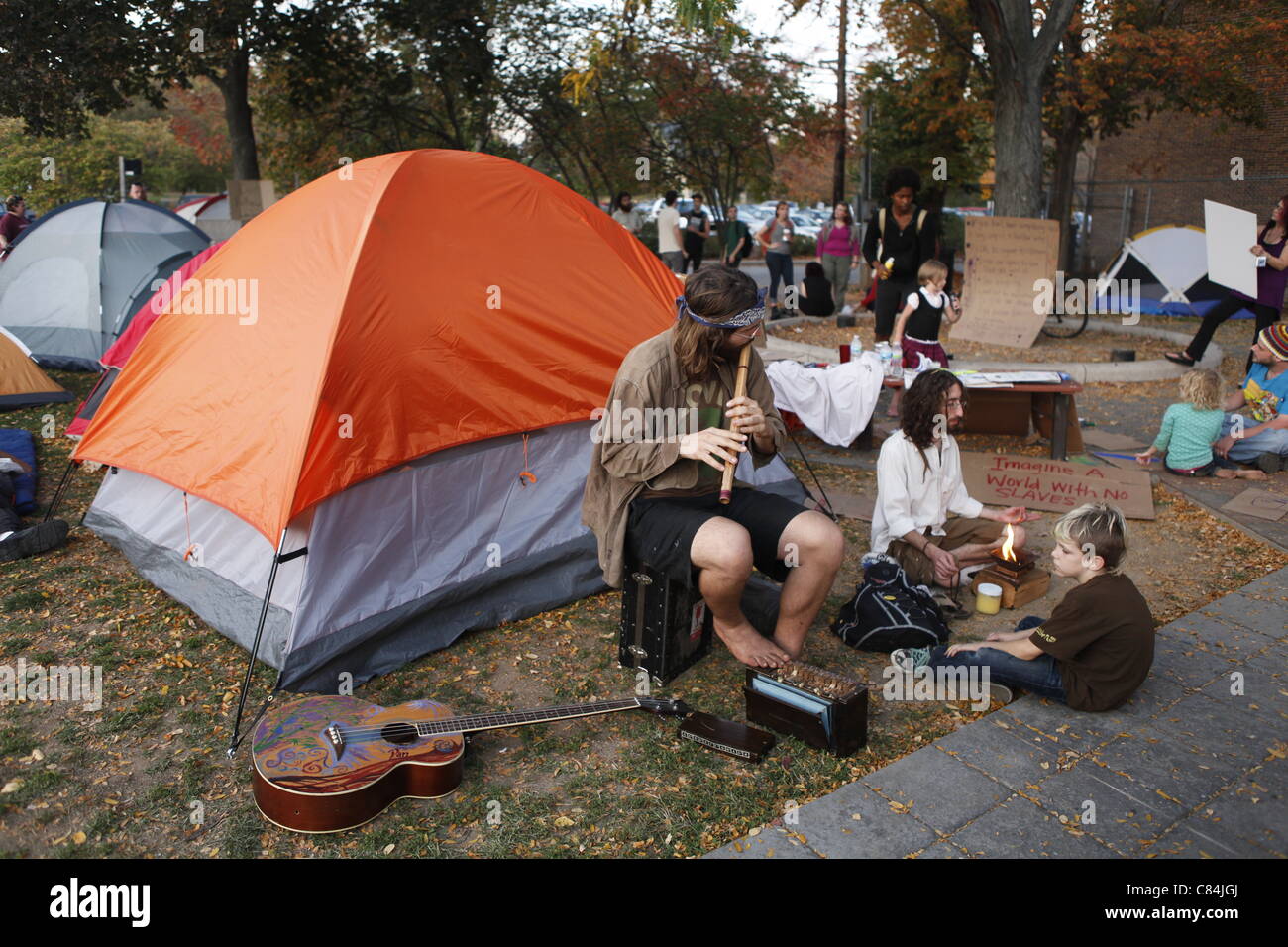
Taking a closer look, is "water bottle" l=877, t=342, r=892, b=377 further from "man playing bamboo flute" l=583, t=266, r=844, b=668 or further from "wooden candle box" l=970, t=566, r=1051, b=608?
"man playing bamboo flute" l=583, t=266, r=844, b=668

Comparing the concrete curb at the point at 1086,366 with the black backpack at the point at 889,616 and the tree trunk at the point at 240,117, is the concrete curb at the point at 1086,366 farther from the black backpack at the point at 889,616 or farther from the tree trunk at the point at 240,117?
the tree trunk at the point at 240,117

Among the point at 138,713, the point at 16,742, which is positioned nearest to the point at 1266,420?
the point at 138,713

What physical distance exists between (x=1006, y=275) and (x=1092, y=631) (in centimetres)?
836

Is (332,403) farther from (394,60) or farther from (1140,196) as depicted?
(1140,196)

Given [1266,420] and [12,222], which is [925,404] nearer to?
[1266,420]

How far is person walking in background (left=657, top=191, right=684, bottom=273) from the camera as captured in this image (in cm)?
1393

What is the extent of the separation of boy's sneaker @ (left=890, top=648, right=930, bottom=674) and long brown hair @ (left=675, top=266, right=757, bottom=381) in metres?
1.38

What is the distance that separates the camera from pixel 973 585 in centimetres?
443

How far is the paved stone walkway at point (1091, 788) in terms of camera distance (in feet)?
8.92

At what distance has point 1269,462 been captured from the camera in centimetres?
612

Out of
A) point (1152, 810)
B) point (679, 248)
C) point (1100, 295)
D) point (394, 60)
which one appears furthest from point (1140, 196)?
point (1152, 810)

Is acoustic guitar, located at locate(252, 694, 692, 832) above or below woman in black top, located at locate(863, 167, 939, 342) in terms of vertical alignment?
below

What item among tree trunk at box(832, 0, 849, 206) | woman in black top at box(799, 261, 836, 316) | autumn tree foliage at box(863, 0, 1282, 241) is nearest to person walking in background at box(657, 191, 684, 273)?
woman in black top at box(799, 261, 836, 316)
